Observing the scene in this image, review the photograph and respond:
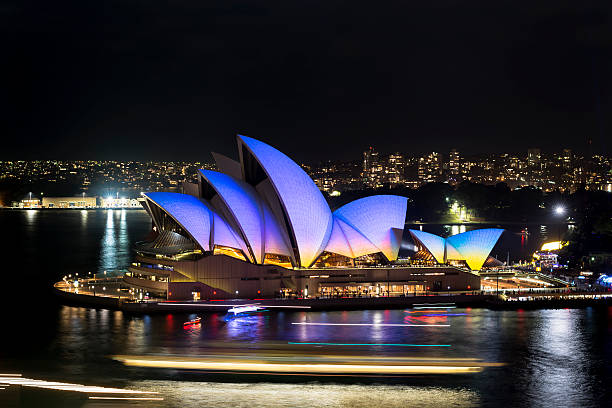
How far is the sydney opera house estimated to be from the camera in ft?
144

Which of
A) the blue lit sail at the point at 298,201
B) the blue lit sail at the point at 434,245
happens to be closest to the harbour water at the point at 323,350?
the blue lit sail at the point at 298,201

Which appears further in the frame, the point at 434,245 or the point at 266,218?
the point at 434,245

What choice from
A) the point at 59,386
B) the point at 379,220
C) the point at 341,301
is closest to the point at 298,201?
the point at 379,220

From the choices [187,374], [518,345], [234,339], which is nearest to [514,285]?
[518,345]

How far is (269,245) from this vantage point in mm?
45375

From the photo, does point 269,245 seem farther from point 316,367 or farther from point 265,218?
point 316,367

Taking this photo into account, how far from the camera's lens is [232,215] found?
44.9m

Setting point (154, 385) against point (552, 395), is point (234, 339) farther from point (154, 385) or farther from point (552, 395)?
point (552, 395)

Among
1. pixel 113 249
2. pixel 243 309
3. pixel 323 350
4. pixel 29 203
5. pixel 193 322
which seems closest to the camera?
pixel 323 350

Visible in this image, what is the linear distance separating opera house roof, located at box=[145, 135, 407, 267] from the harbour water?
18.5 feet

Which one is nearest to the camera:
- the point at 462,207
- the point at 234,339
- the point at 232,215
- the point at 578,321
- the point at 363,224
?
the point at 234,339

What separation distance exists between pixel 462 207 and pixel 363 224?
97374 mm

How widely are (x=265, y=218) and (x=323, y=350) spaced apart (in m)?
15.7

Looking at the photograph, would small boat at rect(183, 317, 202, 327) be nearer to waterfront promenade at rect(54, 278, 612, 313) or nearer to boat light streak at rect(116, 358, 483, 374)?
waterfront promenade at rect(54, 278, 612, 313)
